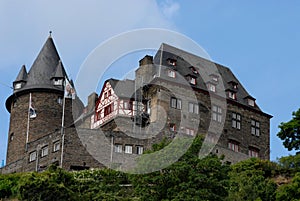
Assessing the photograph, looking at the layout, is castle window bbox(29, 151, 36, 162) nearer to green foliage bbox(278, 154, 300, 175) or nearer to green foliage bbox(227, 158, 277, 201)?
green foliage bbox(227, 158, 277, 201)

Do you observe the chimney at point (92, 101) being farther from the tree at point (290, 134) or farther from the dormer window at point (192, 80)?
the tree at point (290, 134)

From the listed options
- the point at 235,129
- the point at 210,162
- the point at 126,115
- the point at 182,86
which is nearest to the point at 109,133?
the point at 126,115

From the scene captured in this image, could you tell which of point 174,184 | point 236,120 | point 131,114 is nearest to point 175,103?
point 131,114

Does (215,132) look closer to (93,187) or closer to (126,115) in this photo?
Result: (126,115)

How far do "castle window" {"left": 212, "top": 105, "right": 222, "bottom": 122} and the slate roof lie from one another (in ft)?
6.40

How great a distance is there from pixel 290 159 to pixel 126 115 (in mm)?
15721

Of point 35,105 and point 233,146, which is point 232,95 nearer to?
point 233,146

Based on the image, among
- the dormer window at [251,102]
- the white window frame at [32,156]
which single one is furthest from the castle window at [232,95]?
the white window frame at [32,156]

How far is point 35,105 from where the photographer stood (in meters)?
72.5

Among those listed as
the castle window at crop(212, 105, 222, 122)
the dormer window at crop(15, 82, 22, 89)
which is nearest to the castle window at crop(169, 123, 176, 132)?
the castle window at crop(212, 105, 222, 122)

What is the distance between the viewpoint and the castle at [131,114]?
6431 centimetres

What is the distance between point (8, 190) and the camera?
60.6 m

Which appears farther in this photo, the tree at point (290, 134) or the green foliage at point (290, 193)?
the tree at point (290, 134)

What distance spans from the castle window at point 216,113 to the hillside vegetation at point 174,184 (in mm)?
14073
